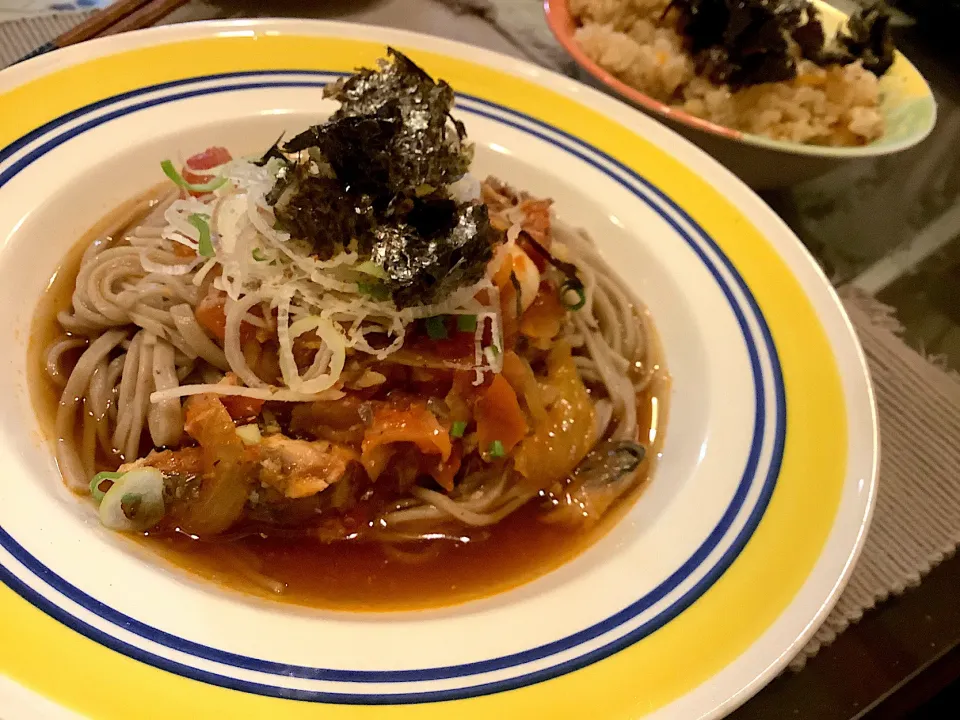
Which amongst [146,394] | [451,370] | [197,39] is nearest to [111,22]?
[197,39]

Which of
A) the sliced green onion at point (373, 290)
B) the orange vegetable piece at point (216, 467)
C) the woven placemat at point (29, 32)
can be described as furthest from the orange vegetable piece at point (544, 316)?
A: the woven placemat at point (29, 32)

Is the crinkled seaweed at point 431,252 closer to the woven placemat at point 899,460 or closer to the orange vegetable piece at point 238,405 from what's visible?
the orange vegetable piece at point 238,405

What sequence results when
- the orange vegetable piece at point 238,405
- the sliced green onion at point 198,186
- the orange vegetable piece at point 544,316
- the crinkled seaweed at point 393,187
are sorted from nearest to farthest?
the crinkled seaweed at point 393,187, the orange vegetable piece at point 238,405, the sliced green onion at point 198,186, the orange vegetable piece at point 544,316

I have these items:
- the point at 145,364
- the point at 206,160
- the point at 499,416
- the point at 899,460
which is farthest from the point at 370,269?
the point at 899,460

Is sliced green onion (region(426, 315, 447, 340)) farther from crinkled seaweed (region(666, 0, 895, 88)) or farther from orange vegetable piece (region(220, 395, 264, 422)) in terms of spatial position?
crinkled seaweed (region(666, 0, 895, 88))

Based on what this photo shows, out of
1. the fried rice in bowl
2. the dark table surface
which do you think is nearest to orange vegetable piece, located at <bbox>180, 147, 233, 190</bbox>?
the dark table surface

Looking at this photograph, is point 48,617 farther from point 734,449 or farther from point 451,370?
point 734,449
